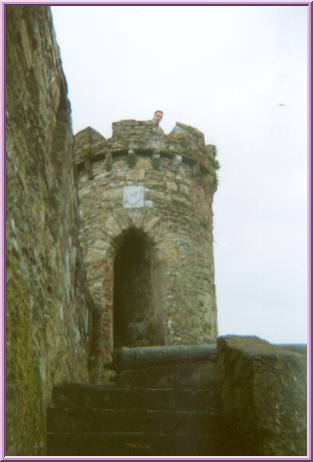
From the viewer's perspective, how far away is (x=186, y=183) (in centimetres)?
1076

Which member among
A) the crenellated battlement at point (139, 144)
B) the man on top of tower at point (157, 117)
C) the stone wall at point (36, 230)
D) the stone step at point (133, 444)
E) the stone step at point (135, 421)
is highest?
the man on top of tower at point (157, 117)

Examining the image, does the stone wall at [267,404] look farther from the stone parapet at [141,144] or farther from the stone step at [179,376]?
the stone parapet at [141,144]

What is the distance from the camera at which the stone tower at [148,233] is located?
9.79 metres

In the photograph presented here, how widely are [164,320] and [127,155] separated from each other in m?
2.65

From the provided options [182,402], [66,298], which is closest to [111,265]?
[66,298]

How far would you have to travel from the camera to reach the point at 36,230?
13.5 feet

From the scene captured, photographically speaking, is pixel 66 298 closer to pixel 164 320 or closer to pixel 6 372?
pixel 6 372

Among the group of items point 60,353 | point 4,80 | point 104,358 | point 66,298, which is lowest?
point 104,358

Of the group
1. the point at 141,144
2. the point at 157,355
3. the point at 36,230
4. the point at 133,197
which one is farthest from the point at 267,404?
the point at 141,144

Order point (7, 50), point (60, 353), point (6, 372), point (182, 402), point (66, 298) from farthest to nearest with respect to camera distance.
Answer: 1. point (66, 298)
2. point (60, 353)
3. point (182, 402)
4. point (7, 50)
5. point (6, 372)

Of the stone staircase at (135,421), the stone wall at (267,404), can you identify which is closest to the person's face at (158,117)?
the stone staircase at (135,421)

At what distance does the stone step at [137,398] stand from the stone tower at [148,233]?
4675 mm

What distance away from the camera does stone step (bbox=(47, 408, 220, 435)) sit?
416 centimetres

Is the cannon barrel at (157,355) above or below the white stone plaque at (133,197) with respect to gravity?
below
